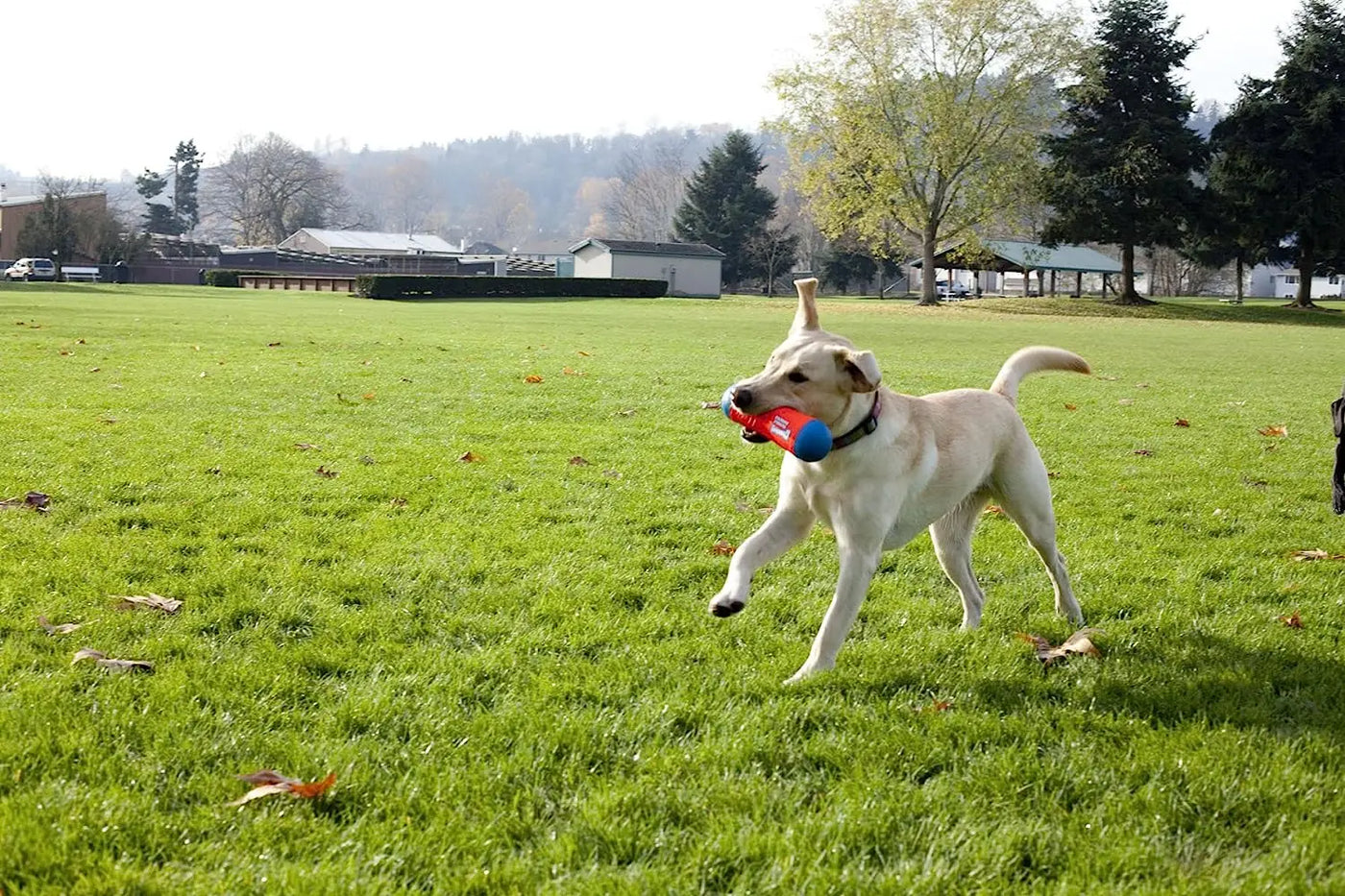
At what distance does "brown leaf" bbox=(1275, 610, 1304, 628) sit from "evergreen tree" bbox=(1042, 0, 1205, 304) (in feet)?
175

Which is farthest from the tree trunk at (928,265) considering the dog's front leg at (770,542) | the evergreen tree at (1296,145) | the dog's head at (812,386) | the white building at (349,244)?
the white building at (349,244)

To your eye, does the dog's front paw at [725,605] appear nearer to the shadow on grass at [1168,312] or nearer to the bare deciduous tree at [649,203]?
the shadow on grass at [1168,312]

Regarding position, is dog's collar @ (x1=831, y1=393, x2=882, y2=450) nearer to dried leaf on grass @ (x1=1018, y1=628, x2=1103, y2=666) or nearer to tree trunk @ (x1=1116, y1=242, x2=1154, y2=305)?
dried leaf on grass @ (x1=1018, y1=628, x2=1103, y2=666)

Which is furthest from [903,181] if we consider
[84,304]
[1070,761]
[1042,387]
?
[1070,761]

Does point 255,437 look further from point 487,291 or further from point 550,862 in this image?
point 487,291

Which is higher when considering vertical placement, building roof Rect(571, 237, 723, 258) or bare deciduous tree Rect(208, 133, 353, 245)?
bare deciduous tree Rect(208, 133, 353, 245)

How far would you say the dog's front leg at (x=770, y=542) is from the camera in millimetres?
4555

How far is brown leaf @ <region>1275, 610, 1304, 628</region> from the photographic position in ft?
17.3

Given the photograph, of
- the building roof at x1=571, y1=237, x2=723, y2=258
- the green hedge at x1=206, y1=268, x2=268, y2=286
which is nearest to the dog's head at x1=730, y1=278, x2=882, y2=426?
the green hedge at x1=206, y1=268, x2=268, y2=286

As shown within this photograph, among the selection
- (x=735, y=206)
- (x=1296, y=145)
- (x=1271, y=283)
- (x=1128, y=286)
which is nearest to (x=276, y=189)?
(x=735, y=206)

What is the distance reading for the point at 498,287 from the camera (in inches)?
2414

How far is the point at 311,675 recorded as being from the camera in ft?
14.0

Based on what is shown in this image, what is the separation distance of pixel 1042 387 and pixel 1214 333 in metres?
27.6

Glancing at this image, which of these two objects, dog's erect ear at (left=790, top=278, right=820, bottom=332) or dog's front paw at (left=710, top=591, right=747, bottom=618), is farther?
dog's erect ear at (left=790, top=278, right=820, bottom=332)
